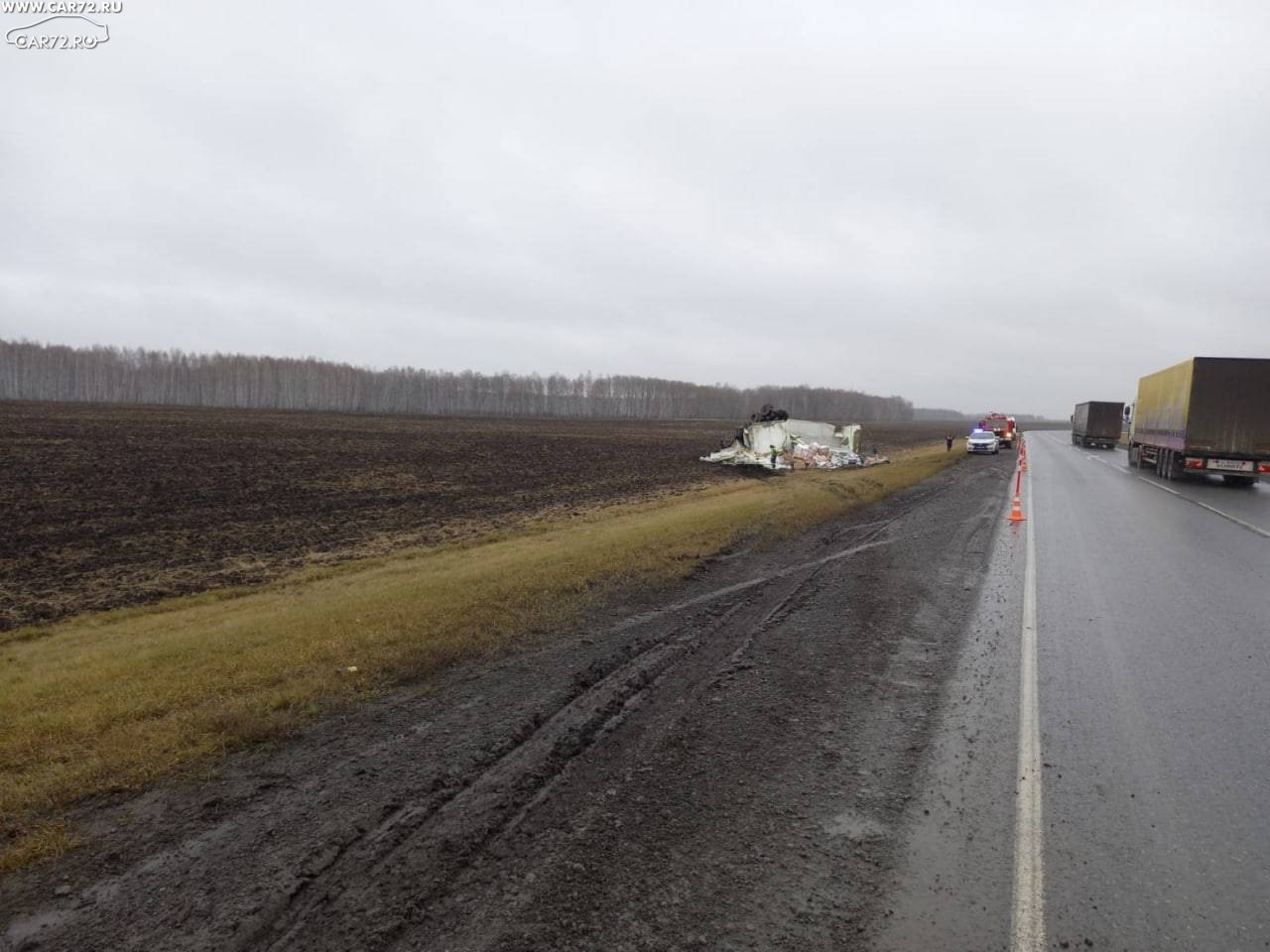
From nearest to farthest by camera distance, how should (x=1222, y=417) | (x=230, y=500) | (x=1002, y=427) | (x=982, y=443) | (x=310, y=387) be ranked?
(x=230, y=500) → (x=1222, y=417) → (x=982, y=443) → (x=1002, y=427) → (x=310, y=387)

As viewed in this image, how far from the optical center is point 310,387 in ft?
415

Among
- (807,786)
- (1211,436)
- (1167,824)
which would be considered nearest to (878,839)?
(807,786)

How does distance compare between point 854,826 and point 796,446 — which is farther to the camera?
point 796,446

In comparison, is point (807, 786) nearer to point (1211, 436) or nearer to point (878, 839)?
point (878, 839)

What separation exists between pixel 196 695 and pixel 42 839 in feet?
6.62

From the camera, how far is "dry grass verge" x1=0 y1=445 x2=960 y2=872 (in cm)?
472

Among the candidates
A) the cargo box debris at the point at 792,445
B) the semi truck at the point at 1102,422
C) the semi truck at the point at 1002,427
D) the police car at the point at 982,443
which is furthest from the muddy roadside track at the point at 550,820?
the semi truck at the point at 1102,422

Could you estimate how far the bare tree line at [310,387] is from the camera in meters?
114

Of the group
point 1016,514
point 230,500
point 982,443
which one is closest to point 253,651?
point 230,500

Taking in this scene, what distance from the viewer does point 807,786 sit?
4312mm

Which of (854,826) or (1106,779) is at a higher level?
(1106,779)

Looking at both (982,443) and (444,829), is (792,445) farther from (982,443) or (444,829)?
(444,829)

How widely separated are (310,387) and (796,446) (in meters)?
118

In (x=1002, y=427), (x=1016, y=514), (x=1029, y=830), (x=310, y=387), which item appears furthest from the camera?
(x=310, y=387)
